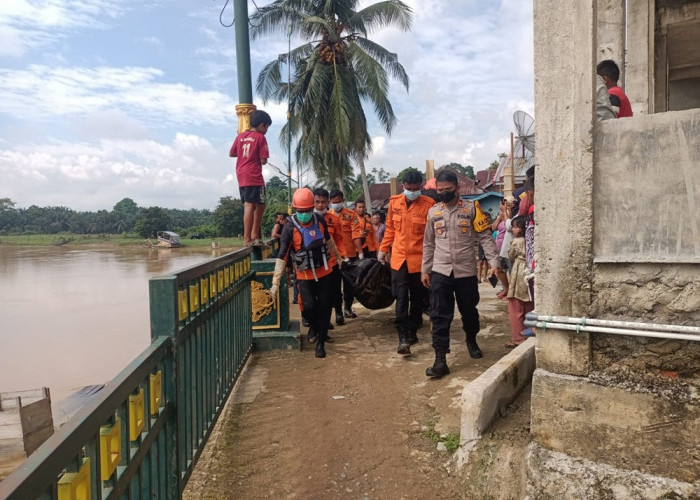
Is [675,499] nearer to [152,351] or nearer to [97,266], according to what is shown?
[152,351]

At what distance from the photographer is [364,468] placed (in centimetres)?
308

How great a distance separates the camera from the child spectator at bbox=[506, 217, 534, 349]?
4820mm

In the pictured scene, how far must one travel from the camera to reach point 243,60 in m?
5.22

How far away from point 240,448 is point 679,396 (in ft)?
8.20

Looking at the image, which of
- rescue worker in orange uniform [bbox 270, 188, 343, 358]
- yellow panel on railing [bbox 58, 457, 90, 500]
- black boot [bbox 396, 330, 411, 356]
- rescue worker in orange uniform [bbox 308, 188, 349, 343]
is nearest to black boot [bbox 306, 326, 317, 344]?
rescue worker in orange uniform [bbox 308, 188, 349, 343]

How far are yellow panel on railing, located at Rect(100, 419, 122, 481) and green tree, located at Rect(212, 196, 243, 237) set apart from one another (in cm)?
5875

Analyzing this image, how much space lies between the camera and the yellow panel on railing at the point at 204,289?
2.91 m

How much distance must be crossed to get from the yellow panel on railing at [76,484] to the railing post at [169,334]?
0.84 meters

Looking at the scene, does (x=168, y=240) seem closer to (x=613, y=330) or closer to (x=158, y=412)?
(x=158, y=412)

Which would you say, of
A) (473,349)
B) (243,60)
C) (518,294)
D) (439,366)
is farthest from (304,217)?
(518,294)

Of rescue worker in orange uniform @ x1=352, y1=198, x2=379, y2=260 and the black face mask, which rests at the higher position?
the black face mask

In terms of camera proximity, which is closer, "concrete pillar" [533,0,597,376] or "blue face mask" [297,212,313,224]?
"concrete pillar" [533,0,597,376]

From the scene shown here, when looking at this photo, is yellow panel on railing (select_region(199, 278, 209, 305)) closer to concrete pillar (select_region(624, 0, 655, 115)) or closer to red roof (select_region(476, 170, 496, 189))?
concrete pillar (select_region(624, 0, 655, 115))

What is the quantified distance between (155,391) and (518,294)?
12.0 feet
